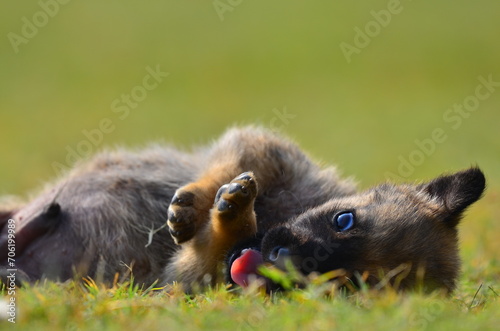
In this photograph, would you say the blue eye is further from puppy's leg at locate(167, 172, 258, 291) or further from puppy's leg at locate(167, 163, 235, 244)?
puppy's leg at locate(167, 163, 235, 244)

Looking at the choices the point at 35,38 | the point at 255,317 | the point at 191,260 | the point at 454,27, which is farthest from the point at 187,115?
the point at 255,317

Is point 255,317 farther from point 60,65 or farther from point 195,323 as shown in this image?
point 60,65

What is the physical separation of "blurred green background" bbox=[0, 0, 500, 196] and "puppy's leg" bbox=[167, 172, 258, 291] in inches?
258

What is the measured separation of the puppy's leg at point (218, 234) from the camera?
19.2 feet

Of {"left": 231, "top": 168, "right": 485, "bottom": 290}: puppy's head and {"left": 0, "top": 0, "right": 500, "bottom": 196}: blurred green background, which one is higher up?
{"left": 0, "top": 0, "right": 500, "bottom": 196}: blurred green background

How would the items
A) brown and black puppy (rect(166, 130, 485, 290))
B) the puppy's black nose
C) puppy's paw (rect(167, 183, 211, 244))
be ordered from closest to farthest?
the puppy's black nose, brown and black puppy (rect(166, 130, 485, 290)), puppy's paw (rect(167, 183, 211, 244))

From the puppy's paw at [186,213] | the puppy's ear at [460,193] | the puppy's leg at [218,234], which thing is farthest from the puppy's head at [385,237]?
the puppy's paw at [186,213]

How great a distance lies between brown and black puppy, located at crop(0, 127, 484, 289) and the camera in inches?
207

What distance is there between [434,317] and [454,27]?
24.9 metres

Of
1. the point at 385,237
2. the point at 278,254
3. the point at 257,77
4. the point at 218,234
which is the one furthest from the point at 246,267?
the point at 257,77

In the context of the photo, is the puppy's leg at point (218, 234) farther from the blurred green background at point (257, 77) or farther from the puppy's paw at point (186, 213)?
the blurred green background at point (257, 77)

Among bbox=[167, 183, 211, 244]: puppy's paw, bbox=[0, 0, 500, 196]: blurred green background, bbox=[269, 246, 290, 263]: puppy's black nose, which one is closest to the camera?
bbox=[269, 246, 290, 263]: puppy's black nose

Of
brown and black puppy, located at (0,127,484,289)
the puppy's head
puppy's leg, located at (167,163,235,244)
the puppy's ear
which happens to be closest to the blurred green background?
brown and black puppy, located at (0,127,484,289)

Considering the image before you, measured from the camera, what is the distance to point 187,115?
19.9m
